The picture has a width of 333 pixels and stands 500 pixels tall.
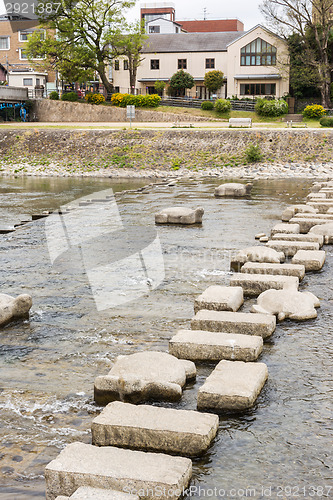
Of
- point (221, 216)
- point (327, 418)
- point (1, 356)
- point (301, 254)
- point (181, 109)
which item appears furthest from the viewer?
point (181, 109)

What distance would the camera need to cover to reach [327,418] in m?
5.48

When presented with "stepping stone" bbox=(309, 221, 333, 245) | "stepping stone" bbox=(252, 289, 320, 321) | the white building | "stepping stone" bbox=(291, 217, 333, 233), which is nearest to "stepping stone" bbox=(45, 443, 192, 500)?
"stepping stone" bbox=(252, 289, 320, 321)

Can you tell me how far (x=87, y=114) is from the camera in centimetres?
5153

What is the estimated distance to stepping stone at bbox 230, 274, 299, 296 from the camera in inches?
352

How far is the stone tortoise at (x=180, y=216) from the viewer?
15.7 metres

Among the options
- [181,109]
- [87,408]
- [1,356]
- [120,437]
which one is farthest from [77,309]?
[181,109]

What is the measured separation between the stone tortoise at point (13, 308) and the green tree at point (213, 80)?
53.6 m

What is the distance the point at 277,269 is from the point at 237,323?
279 cm

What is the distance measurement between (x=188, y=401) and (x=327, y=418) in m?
1.26

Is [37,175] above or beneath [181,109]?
beneath

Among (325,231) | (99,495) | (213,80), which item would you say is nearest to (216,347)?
(99,495)

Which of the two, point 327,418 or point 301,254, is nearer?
point 327,418

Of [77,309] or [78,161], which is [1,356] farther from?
[78,161]

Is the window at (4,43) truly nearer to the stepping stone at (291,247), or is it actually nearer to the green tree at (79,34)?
the green tree at (79,34)
